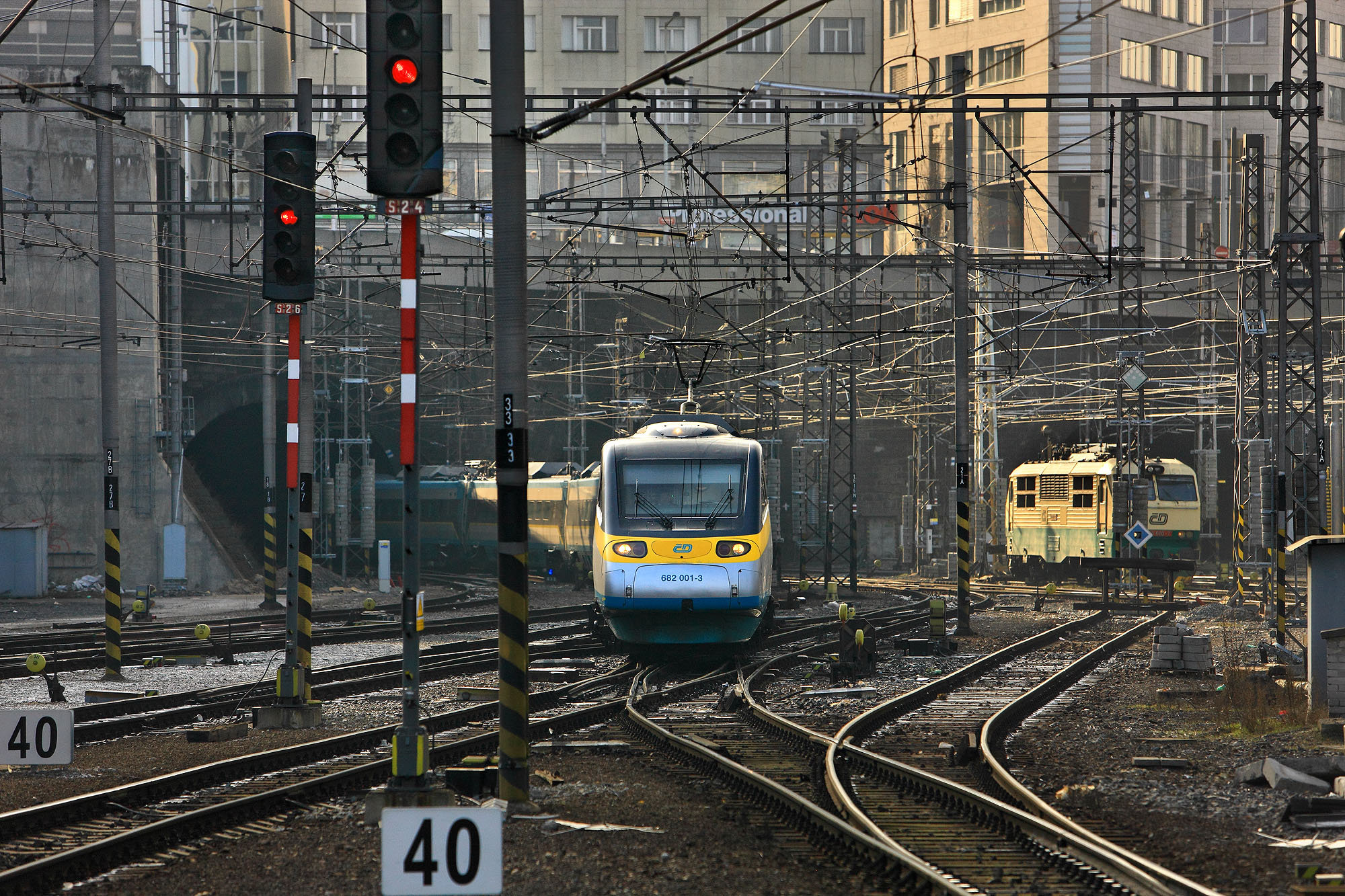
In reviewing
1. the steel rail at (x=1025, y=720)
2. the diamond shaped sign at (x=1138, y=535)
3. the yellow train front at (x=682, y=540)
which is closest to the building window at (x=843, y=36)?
the diamond shaped sign at (x=1138, y=535)

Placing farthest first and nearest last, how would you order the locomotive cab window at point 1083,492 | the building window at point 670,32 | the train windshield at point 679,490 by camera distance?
the building window at point 670,32 < the locomotive cab window at point 1083,492 < the train windshield at point 679,490

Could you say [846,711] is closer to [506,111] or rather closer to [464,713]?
[464,713]

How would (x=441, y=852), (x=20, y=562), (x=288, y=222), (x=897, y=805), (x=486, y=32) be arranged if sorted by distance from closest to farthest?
(x=441, y=852) < (x=897, y=805) < (x=288, y=222) < (x=20, y=562) < (x=486, y=32)

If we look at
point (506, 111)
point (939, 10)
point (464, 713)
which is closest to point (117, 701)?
point (464, 713)

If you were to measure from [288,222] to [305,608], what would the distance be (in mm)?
4171

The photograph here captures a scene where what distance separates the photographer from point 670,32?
2544 inches

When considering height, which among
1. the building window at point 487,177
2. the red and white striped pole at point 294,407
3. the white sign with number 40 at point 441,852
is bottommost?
the white sign with number 40 at point 441,852

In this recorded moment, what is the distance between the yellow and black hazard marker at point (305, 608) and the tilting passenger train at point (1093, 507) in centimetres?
2664

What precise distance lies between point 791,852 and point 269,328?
81.3ft

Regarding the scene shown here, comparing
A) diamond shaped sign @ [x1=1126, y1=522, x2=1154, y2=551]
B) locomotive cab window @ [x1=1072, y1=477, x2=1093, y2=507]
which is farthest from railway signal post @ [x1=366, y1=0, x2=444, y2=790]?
locomotive cab window @ [x1=1072, y1=477, x2=1093, y2=507]

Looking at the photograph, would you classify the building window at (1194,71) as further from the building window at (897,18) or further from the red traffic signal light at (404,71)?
the red traffic signal light at (404,71)

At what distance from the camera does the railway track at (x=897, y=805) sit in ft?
26.0

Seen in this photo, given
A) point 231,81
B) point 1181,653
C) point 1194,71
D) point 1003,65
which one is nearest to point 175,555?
point 1181,653

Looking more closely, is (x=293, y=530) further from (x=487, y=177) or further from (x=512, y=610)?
(x=487, y=177)
